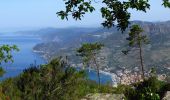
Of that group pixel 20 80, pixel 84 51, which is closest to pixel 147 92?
pixel 20 80

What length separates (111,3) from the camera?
35.8ft

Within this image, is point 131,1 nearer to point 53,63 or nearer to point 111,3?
point 111,3

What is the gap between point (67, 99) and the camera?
1031 inches

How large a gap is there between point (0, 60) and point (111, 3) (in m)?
8.63

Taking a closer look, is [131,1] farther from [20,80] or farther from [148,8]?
[20,80]

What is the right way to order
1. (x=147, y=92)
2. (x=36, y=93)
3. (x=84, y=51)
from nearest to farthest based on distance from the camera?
(x=147, y=92)
(x=36, y=93)
(x=84, y=51)

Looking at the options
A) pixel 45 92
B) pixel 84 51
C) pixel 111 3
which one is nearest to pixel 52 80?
pixel 45 92

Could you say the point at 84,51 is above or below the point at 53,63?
below

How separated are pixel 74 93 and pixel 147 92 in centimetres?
692

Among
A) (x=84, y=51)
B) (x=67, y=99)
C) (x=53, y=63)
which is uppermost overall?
(x=53, y=63)

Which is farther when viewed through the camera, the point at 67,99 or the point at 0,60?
the point at 67,99

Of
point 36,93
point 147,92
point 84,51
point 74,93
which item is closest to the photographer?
point 147,92

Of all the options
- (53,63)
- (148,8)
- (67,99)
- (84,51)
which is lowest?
(84,51)

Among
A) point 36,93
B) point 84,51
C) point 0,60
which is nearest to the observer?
point 0,60
